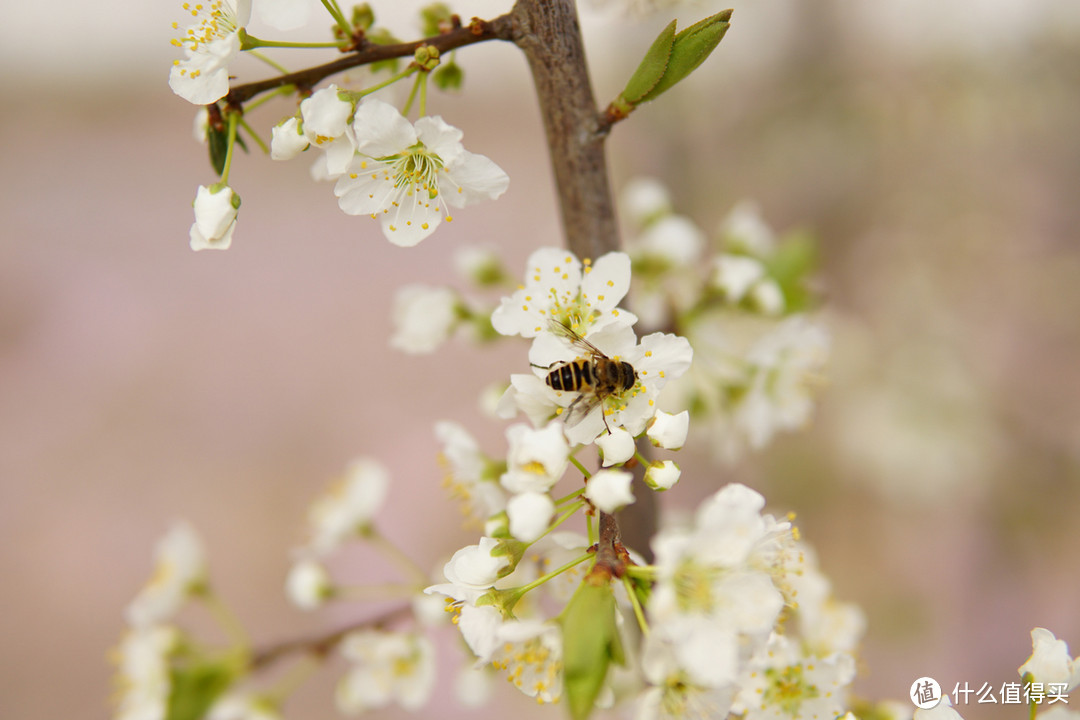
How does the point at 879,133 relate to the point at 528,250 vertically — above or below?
below

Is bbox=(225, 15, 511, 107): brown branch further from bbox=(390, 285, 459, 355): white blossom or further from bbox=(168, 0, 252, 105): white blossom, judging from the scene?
bbox=(390, 285, 459, 355): white blossom

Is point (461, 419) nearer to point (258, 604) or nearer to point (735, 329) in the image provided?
point (258, 604)

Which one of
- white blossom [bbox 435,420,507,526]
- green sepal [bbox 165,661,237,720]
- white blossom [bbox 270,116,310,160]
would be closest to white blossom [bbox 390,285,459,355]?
white blossom [bbox 435,420,507,526]

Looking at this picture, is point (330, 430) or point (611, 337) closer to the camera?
point (611, 337)

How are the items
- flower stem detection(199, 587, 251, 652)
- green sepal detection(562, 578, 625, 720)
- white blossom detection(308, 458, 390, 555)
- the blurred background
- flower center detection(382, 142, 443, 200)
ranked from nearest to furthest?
green sepal detection(562, 578, 625, 720) < flower center detection(382, 142, 443, 200) < flower stem detection(199, 587, 251, 652) < white blossom detection(308, 458, 390, 555) < the blurred background

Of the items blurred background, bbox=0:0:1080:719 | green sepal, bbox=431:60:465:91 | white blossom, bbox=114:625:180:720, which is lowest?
white blossom, bbox=114:625:180:720

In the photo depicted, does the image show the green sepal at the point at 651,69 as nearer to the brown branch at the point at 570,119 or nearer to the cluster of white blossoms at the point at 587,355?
the brown branch at the point at 570,119

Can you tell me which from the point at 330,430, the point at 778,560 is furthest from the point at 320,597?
the point at 330,430
